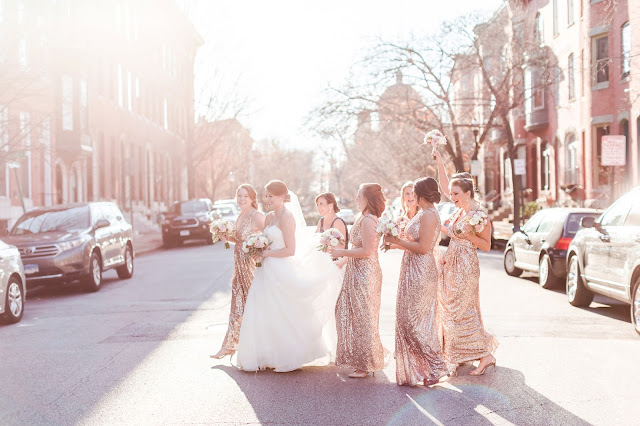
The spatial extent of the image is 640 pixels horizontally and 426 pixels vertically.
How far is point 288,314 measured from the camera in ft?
24.7

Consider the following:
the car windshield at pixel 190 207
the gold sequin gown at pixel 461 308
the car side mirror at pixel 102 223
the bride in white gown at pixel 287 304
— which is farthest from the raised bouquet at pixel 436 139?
the car windshield at pixel 190 207

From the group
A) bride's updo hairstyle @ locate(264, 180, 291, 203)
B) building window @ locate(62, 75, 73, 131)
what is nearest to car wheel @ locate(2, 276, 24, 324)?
bride's updo hairstyle @ locate(264, 180, 291, 203)

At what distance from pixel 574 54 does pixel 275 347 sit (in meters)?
28.9

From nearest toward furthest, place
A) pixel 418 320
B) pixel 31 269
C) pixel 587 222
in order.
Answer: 1. pixel 418 320
2. pixel 587 222
3. pixel 31 269

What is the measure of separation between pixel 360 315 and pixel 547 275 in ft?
27.0

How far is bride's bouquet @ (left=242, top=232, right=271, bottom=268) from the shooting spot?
7637mm

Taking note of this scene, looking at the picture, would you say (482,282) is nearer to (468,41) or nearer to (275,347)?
(275,347)

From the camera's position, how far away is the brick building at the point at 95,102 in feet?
66.2

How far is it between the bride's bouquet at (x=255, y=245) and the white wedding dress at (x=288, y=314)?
0.35ft

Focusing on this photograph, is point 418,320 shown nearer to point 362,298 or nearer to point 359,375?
point 362,298

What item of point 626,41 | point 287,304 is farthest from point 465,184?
point 626,41

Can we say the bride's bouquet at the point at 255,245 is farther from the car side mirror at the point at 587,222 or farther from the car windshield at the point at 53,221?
the car windshield at the point at 53,221

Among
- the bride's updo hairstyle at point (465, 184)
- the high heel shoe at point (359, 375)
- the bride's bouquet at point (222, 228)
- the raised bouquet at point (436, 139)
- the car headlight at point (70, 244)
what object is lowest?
the high heel shoe at point (359, 375)

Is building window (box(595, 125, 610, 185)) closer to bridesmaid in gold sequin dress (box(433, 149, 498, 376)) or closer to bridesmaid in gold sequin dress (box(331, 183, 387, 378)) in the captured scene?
bridesmaid in gold sequin dress (box(433, 149, 498, 376))
